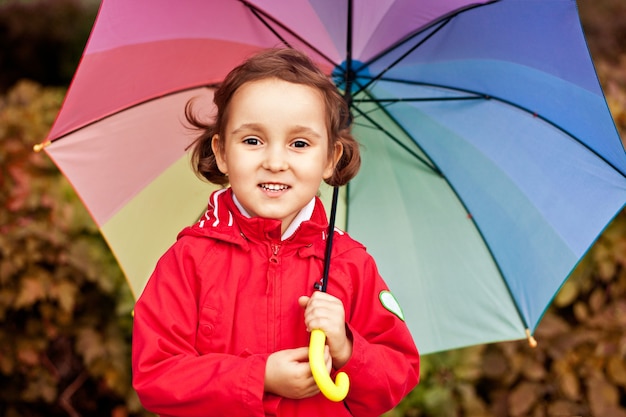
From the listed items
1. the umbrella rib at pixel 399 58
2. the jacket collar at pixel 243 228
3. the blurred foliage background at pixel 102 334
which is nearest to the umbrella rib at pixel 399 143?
the umbrella rib at pixel 399 58

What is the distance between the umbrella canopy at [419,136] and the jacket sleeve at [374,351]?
0.56 m

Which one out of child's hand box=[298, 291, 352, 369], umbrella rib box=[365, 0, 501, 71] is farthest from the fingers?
umbrella rib box=[365, 0, 501, 71]

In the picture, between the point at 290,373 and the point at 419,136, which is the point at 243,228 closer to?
the point at 290,373

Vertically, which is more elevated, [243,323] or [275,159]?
[275,159]

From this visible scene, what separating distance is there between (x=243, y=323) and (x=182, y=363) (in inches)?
7.1

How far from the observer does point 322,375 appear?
182 cm

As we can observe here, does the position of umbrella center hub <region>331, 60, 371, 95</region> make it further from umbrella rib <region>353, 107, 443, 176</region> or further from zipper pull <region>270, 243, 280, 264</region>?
zipper pull <region>270, 243, 280, 264</region>

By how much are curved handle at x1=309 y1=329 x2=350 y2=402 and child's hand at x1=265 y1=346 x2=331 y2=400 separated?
5 centimetres

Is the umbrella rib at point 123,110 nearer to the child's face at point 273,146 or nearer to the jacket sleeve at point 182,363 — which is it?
the child's face at point 273,146

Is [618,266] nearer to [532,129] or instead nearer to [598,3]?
[532,129]

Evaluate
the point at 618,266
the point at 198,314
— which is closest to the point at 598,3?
the point at 618,266

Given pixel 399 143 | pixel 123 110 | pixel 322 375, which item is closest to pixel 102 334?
Answer: pixel 123 110

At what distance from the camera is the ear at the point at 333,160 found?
2.17m

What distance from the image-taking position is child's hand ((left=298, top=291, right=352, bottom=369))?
6.24 feet
